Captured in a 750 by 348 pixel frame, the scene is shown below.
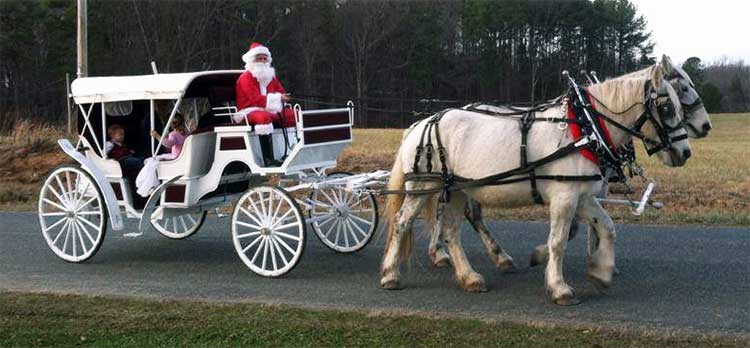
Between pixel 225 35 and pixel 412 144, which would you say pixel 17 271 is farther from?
pixel 225 35

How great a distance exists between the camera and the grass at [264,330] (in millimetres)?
5176

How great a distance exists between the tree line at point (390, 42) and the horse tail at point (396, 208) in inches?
1733

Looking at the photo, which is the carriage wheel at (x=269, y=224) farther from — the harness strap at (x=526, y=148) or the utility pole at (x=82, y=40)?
the utility pole at (x=82, y=40)

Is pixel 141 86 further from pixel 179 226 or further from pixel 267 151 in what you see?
pixel 179 226

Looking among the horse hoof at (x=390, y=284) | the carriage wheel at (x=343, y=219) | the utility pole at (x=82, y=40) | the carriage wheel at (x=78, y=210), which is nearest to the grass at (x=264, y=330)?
the horse hoof at (x=390, y=284)

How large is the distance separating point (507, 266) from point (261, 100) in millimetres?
2936

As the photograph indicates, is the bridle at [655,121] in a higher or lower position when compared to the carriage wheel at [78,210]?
higher

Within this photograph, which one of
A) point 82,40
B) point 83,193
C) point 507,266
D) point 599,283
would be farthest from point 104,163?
point 82,40

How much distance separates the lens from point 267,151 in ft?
25.7

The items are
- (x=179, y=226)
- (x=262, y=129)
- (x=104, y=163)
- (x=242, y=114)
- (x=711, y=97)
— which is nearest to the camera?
(x=262, y=129)

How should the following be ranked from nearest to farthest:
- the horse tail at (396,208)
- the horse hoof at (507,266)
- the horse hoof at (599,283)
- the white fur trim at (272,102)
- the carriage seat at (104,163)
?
the horse hoof at (599,283) → the horse tail at (396,208) → the horse hoof at (507,266) → the white fur trim at (272,102) → the carriage seat at (104,163)

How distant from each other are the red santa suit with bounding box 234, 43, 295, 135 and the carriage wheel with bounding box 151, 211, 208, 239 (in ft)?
6.46

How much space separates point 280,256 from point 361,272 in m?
0.80

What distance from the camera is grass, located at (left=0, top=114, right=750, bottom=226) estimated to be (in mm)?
10980
